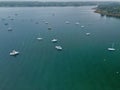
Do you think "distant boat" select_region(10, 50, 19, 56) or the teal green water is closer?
the teal green water

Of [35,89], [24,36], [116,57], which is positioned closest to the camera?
[35,89]

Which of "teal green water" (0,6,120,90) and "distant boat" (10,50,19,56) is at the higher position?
"distant boat" (10,50,19,56)

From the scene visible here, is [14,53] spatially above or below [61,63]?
above

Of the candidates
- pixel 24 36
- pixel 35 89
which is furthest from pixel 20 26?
pixel 35 89

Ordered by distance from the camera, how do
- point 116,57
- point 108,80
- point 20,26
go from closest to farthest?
point 108,80 < point 116,57 < point 20,26

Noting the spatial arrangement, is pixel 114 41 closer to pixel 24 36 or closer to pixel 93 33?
pixel 93 33

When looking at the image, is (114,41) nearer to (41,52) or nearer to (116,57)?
(116,57)

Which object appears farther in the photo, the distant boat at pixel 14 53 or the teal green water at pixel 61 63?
the distant boat at pixel 14 53

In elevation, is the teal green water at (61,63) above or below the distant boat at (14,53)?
below

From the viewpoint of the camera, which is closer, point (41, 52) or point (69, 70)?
point (69, 70)

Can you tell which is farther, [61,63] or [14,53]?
[14,53]
